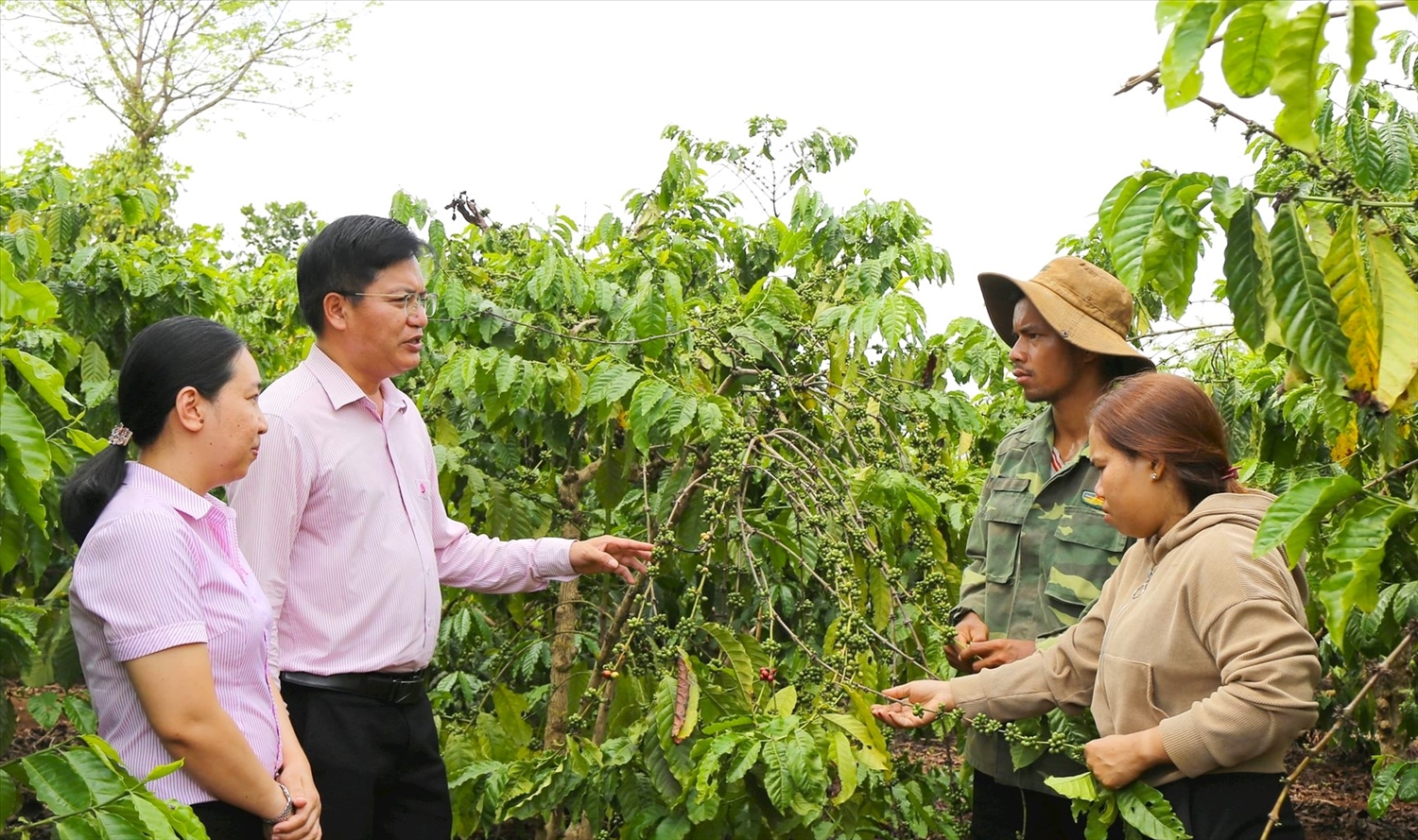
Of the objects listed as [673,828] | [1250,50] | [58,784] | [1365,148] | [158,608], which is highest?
[1250,50]

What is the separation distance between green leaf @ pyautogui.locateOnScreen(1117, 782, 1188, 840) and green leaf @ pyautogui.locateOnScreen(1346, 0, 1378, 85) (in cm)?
123

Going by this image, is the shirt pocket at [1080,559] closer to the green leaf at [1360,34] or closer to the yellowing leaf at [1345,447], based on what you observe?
the yellowing leaf at [1345,447]

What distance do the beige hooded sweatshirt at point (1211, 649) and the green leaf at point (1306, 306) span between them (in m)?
0.55

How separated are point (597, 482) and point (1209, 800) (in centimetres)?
191

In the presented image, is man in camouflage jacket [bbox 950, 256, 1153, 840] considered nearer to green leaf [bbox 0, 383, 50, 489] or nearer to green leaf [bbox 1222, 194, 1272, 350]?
green leaf [bbox 1222, 194, 1272, 350]

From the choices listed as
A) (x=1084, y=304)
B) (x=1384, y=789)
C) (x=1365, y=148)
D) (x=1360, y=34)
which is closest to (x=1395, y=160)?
(x=1365, y=148)

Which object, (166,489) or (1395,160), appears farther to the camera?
(1395,160)

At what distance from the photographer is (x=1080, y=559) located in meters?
2.59

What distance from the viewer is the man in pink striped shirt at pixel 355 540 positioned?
2.32 meters

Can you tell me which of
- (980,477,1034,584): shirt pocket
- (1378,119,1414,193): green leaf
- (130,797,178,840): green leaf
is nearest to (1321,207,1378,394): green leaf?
(1378,119,1414,193): green leaf

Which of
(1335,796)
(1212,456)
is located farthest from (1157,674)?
(1335,796)

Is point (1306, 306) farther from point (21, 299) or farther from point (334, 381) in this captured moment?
point (334, 381)

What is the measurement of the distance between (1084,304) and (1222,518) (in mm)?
735

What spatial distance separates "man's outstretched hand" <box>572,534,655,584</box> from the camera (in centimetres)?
275
